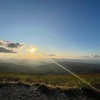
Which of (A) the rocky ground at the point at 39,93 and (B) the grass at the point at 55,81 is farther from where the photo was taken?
(B) the grass at the point at 55,81

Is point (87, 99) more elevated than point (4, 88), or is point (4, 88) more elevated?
point (4, 88)

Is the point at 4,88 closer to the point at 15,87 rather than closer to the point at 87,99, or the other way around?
the point at 15,87

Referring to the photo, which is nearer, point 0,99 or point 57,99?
point 0,99

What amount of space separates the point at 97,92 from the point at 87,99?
2308mm

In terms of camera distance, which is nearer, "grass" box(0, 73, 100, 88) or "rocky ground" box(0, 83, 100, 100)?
"rocky ground" box(0, 83, 100, 100)

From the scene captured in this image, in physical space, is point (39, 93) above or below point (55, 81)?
above

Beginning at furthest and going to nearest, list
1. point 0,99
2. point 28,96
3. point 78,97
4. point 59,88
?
point 59,88 < point 78,97 < point 28,96 < point 0,99

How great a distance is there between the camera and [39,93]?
19297mm

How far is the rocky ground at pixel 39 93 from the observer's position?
59.6 feet

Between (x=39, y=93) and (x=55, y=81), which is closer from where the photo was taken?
(x=39, y=93)

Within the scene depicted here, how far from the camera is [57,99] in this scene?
60.1ft

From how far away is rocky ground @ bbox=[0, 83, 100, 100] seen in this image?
18172 millimetres

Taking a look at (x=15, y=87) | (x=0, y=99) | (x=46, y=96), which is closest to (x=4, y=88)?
(x=15, y=87)

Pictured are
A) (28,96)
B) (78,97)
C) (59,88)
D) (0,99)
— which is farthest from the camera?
(59,88)
